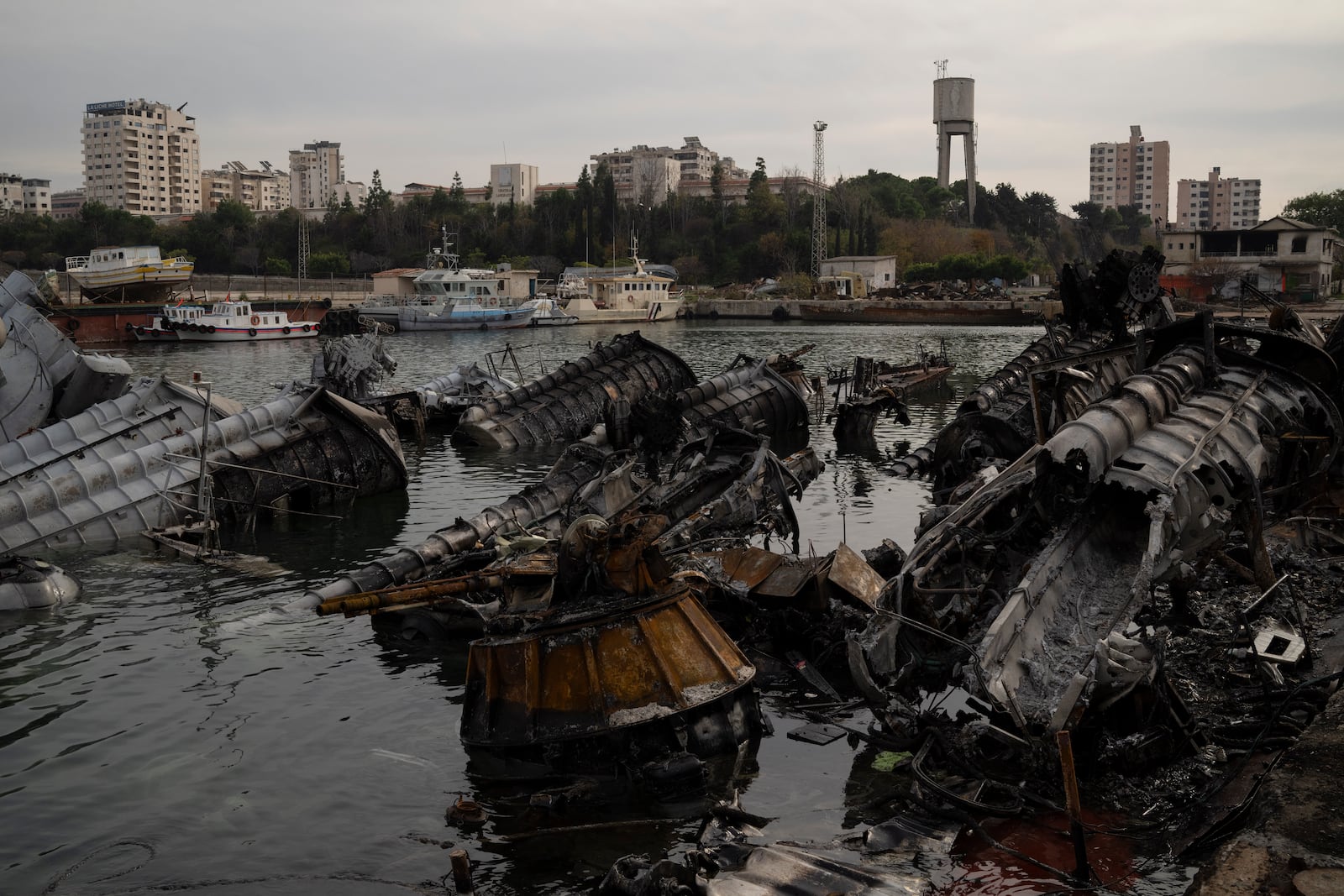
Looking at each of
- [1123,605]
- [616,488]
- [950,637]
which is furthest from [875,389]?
[950,637]

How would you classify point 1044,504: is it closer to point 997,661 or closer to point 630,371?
point 997,661

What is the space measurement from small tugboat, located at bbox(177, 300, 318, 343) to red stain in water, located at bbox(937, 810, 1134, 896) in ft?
285

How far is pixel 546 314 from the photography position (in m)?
109

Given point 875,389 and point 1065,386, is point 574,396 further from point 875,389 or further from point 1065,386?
point 1065,386

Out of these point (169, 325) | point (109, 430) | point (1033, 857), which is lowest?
point (1033, 857)

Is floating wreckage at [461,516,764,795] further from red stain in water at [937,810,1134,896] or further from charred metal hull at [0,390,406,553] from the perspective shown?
charred metal hull at [0,390,406,553]

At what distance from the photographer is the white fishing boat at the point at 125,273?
10131 cm

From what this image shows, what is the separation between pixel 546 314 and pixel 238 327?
29.7 meters

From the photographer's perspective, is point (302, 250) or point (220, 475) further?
point (302, 250)

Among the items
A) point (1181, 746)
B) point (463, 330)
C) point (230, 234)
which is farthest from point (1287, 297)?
point (230, 234)

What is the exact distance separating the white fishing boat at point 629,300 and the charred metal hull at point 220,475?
86487 millimetres

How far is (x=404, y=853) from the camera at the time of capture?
12.5m

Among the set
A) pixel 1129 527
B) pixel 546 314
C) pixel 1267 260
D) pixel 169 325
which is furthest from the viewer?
pixel 546 314

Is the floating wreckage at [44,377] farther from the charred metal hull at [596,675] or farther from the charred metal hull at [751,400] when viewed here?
the charred metal hull at [596,675]
